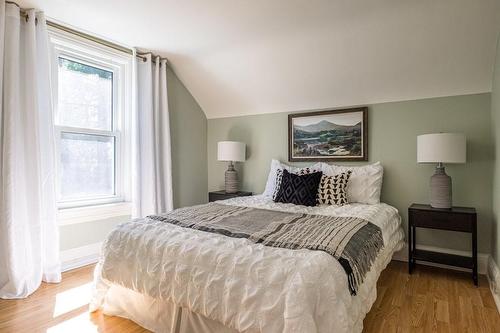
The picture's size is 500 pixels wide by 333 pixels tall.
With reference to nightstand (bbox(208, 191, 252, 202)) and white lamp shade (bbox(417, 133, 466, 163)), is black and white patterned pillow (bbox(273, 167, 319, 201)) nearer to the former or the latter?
nightstand (bbox(208, 191, 252, 202))

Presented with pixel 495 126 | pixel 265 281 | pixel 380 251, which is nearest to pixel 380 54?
pixel 495 126

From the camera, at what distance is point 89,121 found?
10.4 ft

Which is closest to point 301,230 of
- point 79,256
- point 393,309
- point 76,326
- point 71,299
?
point 393,309

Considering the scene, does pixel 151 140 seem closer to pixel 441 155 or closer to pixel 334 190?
pixel 334 190

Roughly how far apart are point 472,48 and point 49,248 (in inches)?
162

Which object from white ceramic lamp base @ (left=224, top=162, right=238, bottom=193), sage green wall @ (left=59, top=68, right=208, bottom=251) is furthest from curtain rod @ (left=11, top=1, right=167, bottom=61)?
white ceramic lamp base @ (left=224, top=162, right=238, bottom=193)

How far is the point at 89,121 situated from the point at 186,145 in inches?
50.2

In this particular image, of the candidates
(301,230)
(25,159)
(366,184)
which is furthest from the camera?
(366,184)

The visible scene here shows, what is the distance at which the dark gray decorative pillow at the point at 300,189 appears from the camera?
2873 mm

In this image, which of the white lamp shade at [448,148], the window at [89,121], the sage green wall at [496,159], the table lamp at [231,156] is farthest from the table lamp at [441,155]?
the window at [89,121]

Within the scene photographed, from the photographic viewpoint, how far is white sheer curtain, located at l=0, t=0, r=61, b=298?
2334 millimetres

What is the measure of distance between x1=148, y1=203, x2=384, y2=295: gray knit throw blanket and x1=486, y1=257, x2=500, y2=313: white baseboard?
3.10 ft

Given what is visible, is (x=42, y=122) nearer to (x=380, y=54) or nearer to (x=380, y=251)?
(x=380, y=251)

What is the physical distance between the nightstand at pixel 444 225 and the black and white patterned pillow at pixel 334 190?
0.62 m
